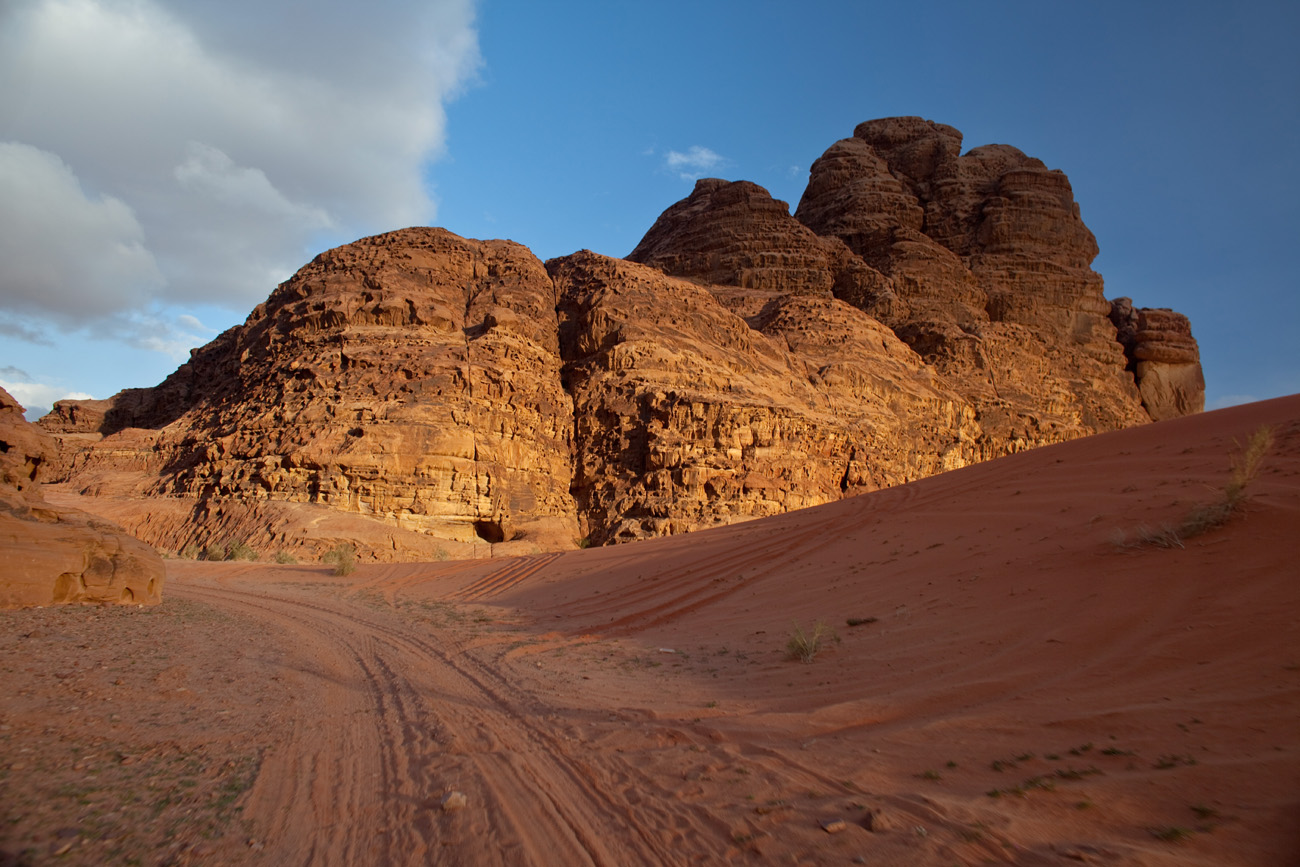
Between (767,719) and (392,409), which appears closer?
(767,719)

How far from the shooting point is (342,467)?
803 inches

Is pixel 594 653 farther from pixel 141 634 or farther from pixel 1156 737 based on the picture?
pixel 1156 737

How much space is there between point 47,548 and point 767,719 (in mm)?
7511

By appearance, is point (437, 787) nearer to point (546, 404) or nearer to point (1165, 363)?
point (546, 404)

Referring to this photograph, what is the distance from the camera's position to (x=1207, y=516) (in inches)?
220

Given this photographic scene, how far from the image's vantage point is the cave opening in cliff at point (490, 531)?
2213 cm

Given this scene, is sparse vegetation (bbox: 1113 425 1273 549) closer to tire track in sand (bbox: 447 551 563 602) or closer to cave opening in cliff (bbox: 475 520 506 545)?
tire track in sand (bbox: 447 551 563 602)

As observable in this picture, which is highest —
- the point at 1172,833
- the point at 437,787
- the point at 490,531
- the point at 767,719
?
the point at 490,531

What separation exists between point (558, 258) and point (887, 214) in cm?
3054

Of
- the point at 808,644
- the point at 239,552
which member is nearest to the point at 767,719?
the point at 808,644

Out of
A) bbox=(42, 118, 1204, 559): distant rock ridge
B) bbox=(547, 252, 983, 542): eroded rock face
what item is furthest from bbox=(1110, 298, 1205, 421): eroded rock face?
bbox=(547, 252, 983, 542): eroded rock face

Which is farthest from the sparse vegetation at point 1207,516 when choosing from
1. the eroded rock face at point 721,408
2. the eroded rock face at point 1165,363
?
A: the eroded rock face at point 1165,363

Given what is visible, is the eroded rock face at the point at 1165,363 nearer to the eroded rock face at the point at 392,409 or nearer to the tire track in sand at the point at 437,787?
the eroded rock face at the point at 392,409

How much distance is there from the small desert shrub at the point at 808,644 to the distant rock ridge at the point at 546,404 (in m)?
15.5
